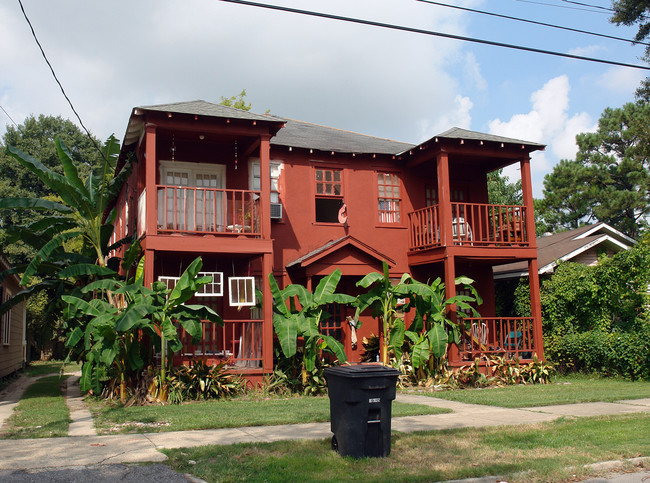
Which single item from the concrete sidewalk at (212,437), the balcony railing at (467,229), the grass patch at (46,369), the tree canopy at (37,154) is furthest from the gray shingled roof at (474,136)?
the tree canopy at (37,154)

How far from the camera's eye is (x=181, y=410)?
10.4 metres

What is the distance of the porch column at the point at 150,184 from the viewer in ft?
42.1

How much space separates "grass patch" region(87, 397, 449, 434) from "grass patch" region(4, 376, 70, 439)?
1.72 feet

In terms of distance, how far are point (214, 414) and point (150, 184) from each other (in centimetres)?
545

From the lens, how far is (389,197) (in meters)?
17.0

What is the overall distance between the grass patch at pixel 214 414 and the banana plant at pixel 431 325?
256 centimetres

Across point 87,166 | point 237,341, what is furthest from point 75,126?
point 237,341

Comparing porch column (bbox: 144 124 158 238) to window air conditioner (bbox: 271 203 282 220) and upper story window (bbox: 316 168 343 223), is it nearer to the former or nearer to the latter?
window air conditioner (bbox: 271 203 282 220)

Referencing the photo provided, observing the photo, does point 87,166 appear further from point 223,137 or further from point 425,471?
point 425,471

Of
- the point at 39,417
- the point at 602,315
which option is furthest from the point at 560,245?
the point at 39,417

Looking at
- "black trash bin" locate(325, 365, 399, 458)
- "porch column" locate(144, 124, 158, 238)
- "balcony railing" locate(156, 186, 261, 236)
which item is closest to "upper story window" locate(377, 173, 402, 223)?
"balcony railing" locate(156, 186, 261, 236)

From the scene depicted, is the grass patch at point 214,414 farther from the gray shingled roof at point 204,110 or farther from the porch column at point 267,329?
the gray shingled roof at point 204,110

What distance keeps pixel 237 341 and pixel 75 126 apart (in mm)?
36828

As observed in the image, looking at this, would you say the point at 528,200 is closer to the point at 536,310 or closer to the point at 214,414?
the point at 536,310
